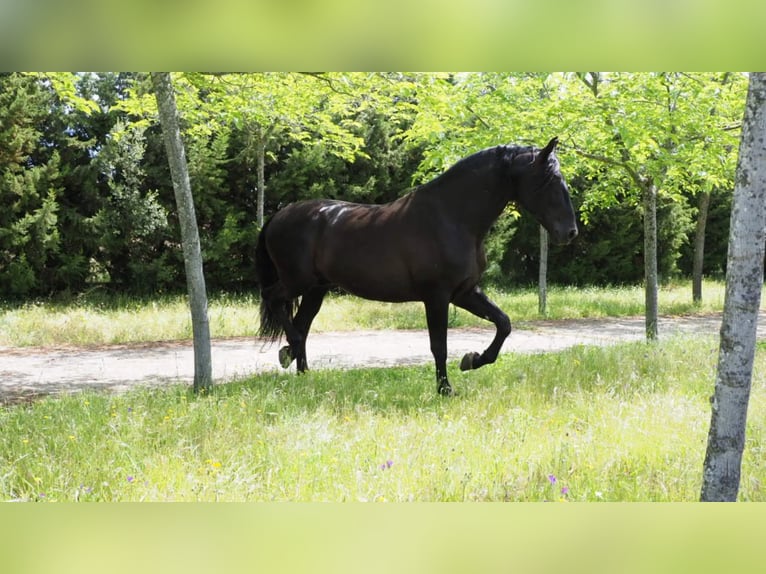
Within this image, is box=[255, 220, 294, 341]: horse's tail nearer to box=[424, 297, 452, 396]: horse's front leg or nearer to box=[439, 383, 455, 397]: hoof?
box=[424, 297, 452, 396]: horse's front leg

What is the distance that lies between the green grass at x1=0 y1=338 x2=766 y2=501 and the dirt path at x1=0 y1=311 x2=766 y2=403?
1.31 metres

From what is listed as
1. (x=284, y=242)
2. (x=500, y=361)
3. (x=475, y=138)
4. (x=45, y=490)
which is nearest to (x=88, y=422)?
(x=45, y=490)

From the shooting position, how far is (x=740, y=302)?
86.2 inches

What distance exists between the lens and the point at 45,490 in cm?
310

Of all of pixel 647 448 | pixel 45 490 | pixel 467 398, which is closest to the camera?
pixel 45 490

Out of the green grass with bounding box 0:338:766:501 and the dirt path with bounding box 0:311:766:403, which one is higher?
the green grass with bounding box 0:338:766:501

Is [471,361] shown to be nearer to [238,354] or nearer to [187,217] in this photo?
[187,217]

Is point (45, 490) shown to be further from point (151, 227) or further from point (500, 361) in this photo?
point (151, 227)

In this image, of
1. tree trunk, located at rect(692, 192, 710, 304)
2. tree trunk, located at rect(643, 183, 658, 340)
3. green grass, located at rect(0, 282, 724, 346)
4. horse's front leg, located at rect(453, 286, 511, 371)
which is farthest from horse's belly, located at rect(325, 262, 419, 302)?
tree trunk, located at rect(692, 192, 710, 304)

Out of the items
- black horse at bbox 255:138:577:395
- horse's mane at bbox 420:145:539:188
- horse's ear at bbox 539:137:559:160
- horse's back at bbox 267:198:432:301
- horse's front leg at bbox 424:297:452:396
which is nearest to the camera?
horse's ear at bbox 539:137:559:160

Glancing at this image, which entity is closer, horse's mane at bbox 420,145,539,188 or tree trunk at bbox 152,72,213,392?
horse's mane at bbox 420,145,539,188

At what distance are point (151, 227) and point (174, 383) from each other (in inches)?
325

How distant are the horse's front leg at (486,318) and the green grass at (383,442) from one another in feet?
0.87

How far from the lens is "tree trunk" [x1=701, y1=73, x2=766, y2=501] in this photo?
2.06 meters
